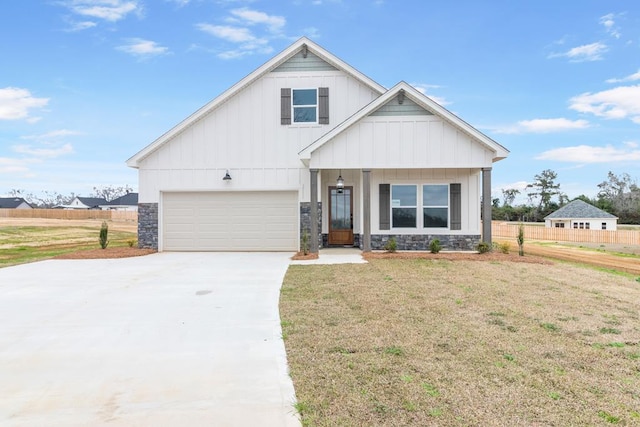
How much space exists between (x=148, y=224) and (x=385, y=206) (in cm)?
870

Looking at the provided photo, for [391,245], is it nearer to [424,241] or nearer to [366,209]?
[366,209]

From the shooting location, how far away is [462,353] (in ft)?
14.0

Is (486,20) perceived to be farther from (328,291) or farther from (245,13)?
(328,291)

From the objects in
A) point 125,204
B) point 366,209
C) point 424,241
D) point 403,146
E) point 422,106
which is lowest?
point 424,241

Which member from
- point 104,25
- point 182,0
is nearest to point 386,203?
point 182,0

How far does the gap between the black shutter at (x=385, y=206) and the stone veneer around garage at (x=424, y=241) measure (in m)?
0.38

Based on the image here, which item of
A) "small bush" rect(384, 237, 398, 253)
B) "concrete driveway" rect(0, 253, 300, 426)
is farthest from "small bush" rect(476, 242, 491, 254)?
"concrete driveway" rect(0, 253, 300, 426)

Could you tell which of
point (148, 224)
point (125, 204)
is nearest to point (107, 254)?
point (148, 224)

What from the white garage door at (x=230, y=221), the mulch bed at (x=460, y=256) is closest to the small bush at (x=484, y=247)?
the mulch bed at (x=460, y=256)

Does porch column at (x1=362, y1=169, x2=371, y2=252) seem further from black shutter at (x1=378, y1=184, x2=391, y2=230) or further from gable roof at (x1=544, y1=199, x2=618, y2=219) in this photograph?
gable roof at (x1=544, y1=199, x2=618, y2=219)

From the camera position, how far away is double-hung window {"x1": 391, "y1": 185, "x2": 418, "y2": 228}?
13984 mm

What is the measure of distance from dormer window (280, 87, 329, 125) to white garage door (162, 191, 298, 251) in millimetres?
2733

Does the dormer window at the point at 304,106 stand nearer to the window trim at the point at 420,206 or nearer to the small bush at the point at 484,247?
the window trim at the point at 420,206

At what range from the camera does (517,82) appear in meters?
19.6
